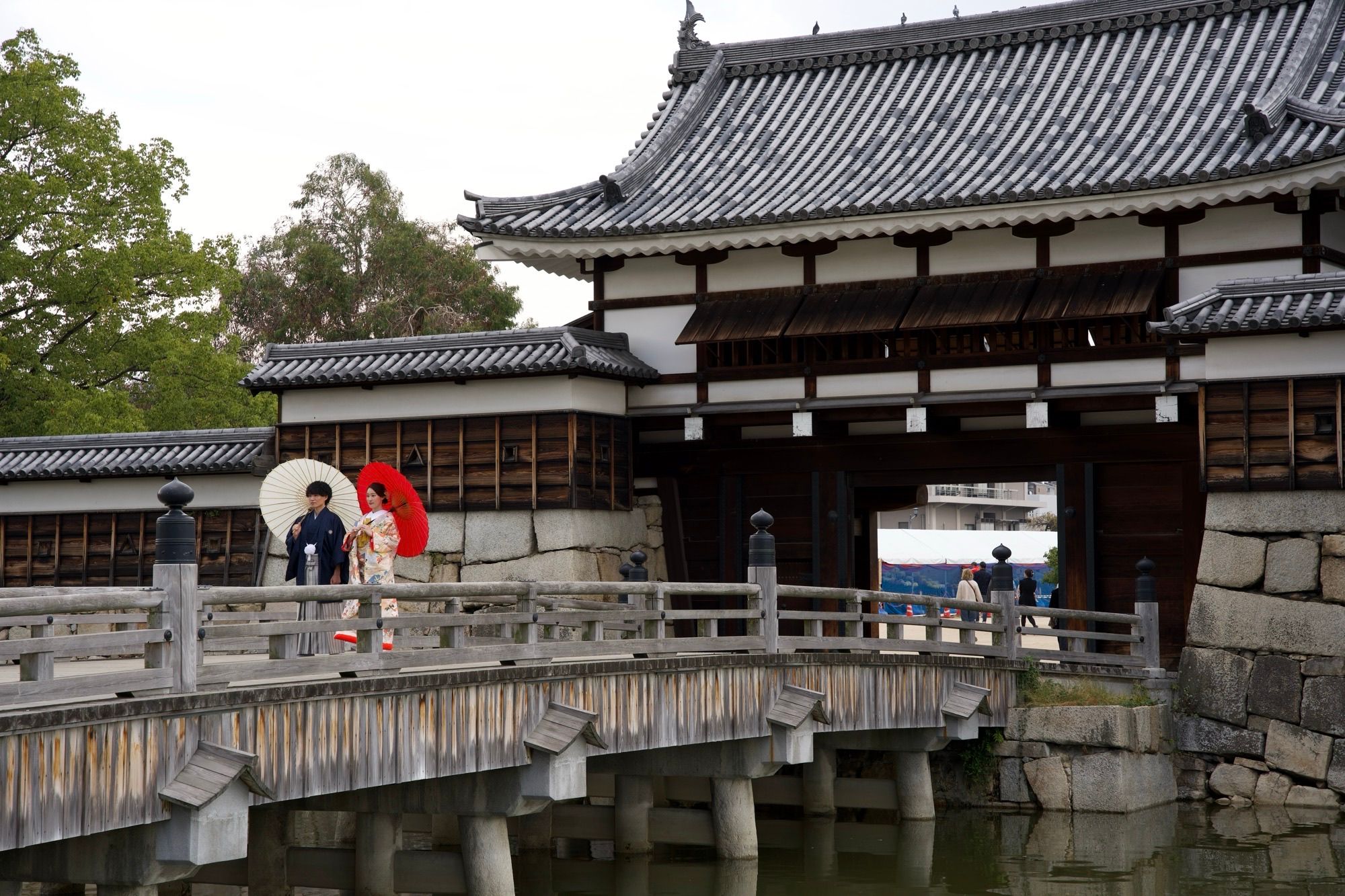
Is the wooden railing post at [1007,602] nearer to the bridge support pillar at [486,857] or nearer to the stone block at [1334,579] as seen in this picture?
the stone block at [1334,579]

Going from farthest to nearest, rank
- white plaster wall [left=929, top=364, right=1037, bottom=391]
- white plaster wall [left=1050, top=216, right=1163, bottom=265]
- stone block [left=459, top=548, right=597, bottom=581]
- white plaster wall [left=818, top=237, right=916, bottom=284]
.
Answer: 1. white plaster wall [left=818, top=237, right=916, bottom=284]
2. stone block [left=459, top=548, right=597, bottom=581]
3. white plaster wall [left=929, top=364, right=1037, bottom=391]
4. white plaster wall [left=1050, top=216, right=1163, bottom=265]

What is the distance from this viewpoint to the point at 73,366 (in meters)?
25.3

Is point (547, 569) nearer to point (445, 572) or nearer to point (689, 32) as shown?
point (445, 572)

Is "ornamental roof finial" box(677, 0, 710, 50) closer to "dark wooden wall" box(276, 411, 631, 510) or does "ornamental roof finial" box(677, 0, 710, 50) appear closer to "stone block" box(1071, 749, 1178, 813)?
"dark wooden wall" box(276, 411, 631, 510)

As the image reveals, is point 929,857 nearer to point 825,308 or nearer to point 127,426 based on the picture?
point 825,308

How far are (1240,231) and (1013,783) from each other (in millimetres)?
6420

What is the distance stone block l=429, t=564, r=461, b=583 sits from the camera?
19.6 metres

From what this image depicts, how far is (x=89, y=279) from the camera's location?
976 inches

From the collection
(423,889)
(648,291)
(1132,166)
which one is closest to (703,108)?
(648,291)

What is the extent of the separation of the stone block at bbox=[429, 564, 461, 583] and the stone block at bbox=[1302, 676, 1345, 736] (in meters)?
9.53

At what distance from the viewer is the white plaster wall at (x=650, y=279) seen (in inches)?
802

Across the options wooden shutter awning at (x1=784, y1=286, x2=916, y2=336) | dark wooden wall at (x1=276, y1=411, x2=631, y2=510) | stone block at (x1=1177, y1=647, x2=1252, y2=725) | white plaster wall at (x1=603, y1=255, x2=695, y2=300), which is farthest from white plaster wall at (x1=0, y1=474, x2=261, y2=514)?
stone block at (x1=1177, y1=647, x2=1252, y2=725)

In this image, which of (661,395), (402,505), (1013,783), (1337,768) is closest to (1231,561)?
(1337,768)

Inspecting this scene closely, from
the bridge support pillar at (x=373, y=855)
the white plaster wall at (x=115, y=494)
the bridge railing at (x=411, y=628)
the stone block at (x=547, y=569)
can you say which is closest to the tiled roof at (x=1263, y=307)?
the bridge railing at (x=411, y=628)
